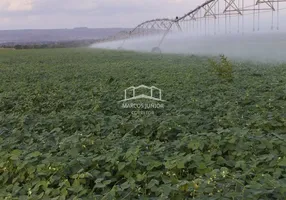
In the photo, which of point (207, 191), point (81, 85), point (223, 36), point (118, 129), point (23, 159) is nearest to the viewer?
point (207, 191)

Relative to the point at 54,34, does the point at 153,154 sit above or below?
below

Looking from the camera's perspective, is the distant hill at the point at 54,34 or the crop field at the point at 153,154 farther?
the distant hill at the point at 54,34

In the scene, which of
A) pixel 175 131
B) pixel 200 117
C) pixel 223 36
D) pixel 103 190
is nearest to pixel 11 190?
pixel 103 190

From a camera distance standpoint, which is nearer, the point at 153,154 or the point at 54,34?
the point at 153,154

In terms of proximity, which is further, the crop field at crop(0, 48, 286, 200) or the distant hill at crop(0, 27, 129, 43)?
the distant hill at crop(0, 27, 129, 43)

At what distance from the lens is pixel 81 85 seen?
30.4 ft

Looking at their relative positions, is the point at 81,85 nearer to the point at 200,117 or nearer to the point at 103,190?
the point at 200,117

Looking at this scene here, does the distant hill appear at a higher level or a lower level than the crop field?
higher

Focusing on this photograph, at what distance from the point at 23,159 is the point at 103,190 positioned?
110 cm

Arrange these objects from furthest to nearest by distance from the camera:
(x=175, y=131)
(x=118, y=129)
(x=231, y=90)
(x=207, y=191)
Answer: (x=231, y=90)
(x=118, y=129)
(x=175, y=131)
(x=207, y=191)

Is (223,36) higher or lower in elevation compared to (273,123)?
higher

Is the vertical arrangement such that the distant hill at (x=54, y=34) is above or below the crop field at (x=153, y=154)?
above

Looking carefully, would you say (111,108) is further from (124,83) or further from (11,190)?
(11,190)

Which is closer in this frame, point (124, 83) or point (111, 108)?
point (111, 108)
